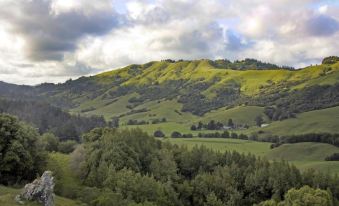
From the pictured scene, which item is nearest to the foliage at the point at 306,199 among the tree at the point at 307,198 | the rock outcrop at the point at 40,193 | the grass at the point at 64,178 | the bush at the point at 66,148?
the tree at the point at 307,198

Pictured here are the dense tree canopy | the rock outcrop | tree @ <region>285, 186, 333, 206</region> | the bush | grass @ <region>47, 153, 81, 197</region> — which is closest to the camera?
the rock outcrop

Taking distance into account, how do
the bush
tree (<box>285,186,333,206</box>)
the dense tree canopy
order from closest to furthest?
1. the dense tree canopy
2. tree (<box>285,186,333,206</box>)
3. the bush

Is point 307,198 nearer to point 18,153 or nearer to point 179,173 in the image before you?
point 179,173

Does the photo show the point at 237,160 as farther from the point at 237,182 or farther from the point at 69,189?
the point at 69,189

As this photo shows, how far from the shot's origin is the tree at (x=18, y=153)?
93.8 m

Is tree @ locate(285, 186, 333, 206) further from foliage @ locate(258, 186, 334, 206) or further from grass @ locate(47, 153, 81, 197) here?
grass @ locate(47, 153, 81, 197)

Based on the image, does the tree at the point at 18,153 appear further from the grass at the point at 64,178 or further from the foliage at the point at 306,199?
the foliage at the point at 306,199

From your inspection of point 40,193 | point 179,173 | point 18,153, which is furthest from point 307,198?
point 18,153

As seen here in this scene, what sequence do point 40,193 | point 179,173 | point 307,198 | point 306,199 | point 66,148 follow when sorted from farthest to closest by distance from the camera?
point 66,148, point 179,173, point 307,198, point 306,199, point 40,193

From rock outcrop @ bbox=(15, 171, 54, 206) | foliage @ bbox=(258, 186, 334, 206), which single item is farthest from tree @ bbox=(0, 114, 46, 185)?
foliage @ bbox=(258, 186, 334, 206)

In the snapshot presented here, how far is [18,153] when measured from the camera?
315ft

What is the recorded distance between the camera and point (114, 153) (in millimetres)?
118688

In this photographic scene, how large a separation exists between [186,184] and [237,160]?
111 feet

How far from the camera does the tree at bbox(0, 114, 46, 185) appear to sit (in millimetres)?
93812
